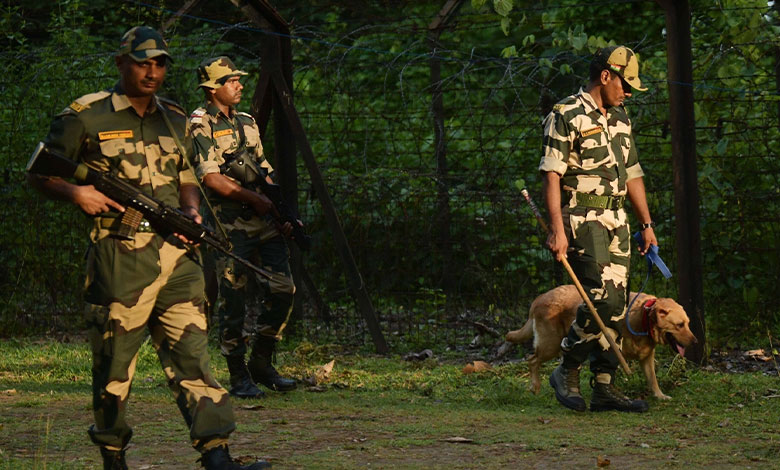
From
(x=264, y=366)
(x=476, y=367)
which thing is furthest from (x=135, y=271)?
(x=476, y=367)

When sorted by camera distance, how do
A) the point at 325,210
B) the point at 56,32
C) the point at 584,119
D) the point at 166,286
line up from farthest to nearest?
1. the point at 56,32
2. the point at 325,210
3. the point at 584,119
4. the point at 166,286

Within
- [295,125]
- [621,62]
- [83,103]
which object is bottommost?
[83,103]

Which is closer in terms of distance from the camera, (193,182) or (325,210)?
(193,182)

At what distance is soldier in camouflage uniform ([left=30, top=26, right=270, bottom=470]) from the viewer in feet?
14.6

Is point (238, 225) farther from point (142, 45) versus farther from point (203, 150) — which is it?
point (142, 45)

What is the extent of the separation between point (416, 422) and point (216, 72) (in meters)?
2.44

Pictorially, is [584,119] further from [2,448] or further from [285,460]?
[2,448]

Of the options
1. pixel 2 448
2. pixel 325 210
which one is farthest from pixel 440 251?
pixel 2 448

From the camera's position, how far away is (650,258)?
6.52 meters

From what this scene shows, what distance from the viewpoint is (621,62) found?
6152 millimetres

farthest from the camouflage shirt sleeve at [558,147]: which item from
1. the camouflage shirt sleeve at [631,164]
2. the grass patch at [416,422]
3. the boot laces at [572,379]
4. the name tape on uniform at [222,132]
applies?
the name tape on uniform at [222,132]

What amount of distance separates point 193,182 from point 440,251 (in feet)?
14.5

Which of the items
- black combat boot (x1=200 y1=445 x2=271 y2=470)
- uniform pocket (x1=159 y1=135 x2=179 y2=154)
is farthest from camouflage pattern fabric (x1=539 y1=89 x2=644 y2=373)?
black combat boot (x1=200 y1=445 x2=271 y2=470)

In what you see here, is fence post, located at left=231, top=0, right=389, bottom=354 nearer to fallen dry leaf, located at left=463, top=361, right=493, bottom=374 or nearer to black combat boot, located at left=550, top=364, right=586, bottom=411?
fallen dry leaf, located at left=463, top=361, right=493, bottom=374
